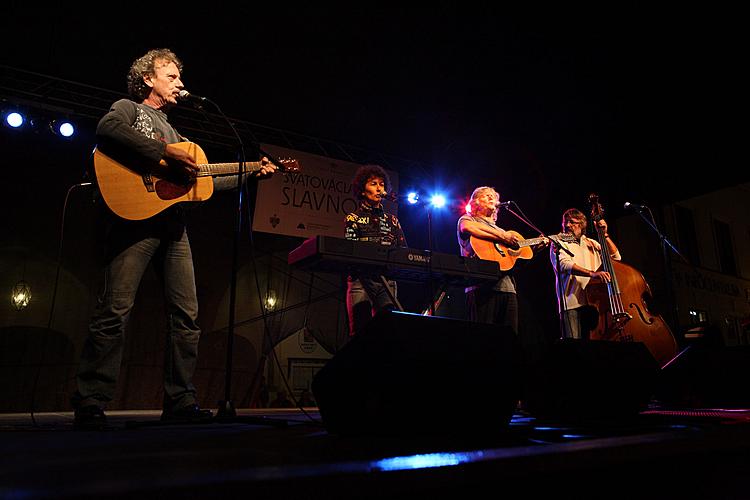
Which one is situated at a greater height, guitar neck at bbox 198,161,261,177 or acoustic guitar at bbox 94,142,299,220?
guitar neck at bbox 198,161,261,177

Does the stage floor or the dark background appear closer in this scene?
the stage floor

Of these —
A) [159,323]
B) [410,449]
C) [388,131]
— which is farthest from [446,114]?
[410,449]

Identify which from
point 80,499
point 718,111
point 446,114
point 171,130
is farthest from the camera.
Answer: point 446,114

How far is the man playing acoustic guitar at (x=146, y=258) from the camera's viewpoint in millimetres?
2131

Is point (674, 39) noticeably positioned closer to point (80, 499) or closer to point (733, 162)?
point (733, 162)

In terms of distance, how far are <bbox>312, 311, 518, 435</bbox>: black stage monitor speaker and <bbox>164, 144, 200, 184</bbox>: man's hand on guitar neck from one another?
1240 millimetres

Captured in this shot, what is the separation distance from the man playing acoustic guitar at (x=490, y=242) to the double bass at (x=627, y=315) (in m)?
0.61

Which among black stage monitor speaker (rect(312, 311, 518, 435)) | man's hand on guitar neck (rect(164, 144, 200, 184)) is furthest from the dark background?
black stage monitor speaker (rect(312, 311, 518, 435))

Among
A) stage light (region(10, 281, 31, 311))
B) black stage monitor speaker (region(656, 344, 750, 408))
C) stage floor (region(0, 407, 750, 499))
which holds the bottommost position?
stage floor (region(0, 407, 750, 499))

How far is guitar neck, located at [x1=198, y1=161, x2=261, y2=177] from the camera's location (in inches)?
96.7

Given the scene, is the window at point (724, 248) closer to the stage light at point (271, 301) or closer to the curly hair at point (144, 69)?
the stage light at point (271, 301)

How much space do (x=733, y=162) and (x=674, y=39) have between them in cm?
152

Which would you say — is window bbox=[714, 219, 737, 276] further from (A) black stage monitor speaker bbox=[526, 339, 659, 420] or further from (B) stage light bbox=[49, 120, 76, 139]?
(B) stage light bbox=[49, 120, 76, 139]

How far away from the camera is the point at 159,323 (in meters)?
5.74
